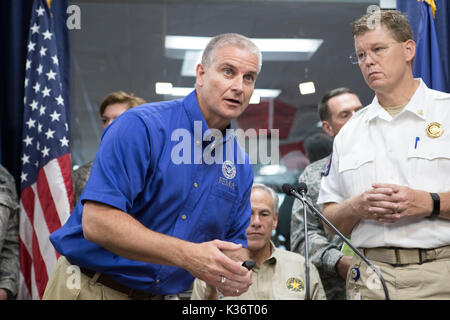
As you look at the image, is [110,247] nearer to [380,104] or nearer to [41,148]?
[380,104]

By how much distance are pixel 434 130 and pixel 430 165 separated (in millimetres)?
147

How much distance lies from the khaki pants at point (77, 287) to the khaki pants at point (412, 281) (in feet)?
2.76

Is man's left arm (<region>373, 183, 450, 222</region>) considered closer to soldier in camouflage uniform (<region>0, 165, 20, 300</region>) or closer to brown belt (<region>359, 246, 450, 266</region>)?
brown belt (<region>359, 246, 450, 266</region>)

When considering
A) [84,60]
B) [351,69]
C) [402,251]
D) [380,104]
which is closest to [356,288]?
[402,251]

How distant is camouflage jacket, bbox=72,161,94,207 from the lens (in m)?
3.35

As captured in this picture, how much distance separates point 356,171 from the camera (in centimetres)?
197

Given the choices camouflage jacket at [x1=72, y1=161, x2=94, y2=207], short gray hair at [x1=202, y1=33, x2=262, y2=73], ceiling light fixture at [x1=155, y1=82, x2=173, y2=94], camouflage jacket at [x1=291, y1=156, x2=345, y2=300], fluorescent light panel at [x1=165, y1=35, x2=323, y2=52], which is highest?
fluorescent light panel at [x1=165, y1=35, x2=323, y2=52]

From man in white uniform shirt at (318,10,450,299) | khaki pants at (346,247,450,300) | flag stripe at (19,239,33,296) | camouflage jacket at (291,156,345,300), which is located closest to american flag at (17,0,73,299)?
flag stripe at (19,239,33,296)

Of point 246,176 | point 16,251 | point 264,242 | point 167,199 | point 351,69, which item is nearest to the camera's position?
point 167,199

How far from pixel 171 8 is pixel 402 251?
314 centimetres

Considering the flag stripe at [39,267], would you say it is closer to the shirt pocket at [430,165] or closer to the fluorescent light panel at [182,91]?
the fluorescent light panel at [182,91]

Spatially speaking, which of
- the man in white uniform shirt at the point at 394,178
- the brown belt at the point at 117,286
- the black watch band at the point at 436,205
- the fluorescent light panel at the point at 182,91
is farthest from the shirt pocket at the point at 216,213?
the fluorescent light panel at the point at 182,91

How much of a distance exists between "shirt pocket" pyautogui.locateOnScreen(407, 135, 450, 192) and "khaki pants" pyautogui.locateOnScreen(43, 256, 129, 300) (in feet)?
3.61

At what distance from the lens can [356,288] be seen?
6.13ft
